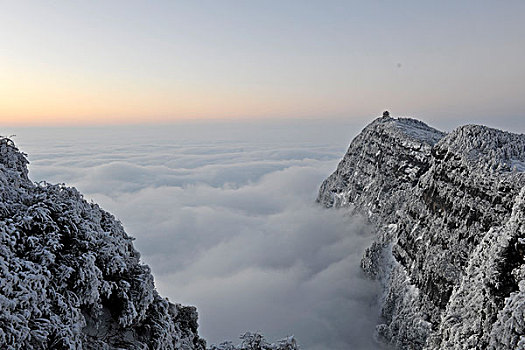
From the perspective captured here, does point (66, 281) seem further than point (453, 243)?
No

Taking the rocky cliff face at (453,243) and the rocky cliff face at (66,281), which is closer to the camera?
the rocky cliff face at (66,281)

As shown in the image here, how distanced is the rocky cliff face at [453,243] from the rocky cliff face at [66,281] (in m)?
13.9

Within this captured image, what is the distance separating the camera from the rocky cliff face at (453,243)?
1568cm

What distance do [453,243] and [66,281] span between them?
1187 inches

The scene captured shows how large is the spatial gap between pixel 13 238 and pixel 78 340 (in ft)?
10.4

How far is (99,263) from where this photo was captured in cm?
1038

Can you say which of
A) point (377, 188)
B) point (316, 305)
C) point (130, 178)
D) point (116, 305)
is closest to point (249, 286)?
point (316, 305)

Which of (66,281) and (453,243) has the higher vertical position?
(66,281)

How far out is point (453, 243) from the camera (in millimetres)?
29328

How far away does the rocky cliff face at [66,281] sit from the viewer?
796 centimetres

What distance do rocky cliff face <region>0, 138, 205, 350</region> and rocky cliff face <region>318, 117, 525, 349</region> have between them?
1392 cm

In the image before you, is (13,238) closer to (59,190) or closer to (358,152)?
(59,190)

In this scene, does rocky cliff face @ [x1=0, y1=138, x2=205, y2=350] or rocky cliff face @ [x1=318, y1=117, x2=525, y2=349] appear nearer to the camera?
rocky cliff face @ [x1=0, y1=138, x2=205, y2=350]

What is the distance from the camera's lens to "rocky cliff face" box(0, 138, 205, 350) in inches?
314
